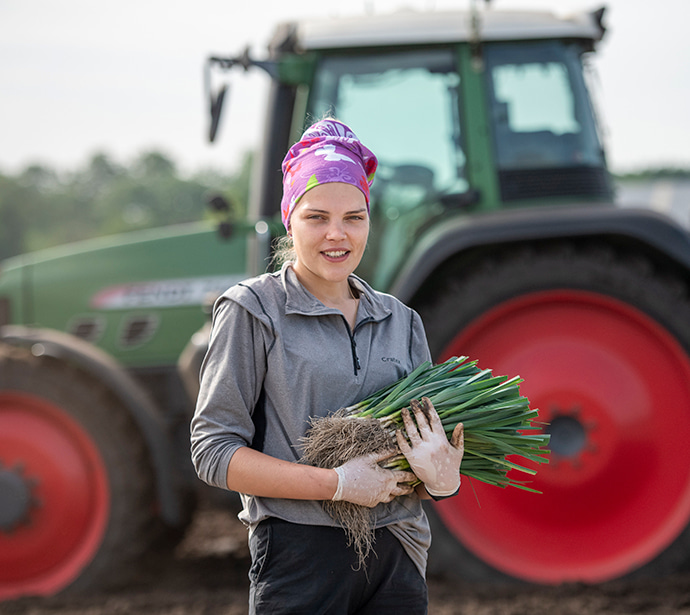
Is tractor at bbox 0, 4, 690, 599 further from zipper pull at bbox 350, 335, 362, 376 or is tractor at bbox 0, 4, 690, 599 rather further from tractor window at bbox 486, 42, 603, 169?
zipper pull at bbox 350, 335, 362, 376

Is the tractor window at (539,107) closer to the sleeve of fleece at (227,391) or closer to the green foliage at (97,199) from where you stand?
the sleeve of fleece at (227,391)

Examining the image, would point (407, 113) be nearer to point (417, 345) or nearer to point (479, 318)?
point (479, 318)

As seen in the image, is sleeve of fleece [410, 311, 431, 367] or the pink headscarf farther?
sleeve of fleece [410, 311, 431, 367]

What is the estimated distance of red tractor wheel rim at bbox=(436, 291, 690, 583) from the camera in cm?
312

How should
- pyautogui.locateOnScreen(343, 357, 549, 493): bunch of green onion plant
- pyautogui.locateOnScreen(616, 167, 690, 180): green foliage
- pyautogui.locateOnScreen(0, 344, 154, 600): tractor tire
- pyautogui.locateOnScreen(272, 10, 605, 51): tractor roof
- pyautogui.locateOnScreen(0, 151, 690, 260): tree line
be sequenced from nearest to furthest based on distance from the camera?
pyautogui.locateOnScreen(343, 357, 549, 493): bunch of green onion plant < pyautogui.locateOnScreen(272, 10, 605, 51): tractor roof < pyautogui.locateOnScreen(0, 344, 154, 600): tractor tire < pyautogui.locateOnScreen(616, 167, 690, 180): green foliage < pyautogui.locateOnScreen(0, 151, 690, 260): tree line

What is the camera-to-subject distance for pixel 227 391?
1312mm

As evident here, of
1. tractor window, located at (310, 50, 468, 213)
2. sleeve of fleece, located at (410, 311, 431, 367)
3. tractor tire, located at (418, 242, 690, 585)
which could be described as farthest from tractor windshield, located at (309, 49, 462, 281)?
sleeve of fleece, located at (410, 311, 431, 367)

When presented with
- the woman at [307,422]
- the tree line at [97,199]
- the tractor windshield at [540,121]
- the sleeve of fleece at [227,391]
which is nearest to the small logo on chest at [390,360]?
the woman at [307,422]

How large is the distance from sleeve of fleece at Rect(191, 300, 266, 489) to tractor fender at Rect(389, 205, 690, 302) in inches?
66.5

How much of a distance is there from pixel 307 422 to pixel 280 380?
0.10 metres

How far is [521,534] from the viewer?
3.21m

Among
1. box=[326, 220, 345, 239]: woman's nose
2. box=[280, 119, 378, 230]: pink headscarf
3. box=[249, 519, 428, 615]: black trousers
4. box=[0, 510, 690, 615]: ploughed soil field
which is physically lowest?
box=[0, 510, 690, 615]: ploughed soil field

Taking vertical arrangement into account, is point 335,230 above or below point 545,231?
below

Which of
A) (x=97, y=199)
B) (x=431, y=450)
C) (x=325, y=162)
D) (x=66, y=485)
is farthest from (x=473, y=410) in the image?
(x=97, y=199)
